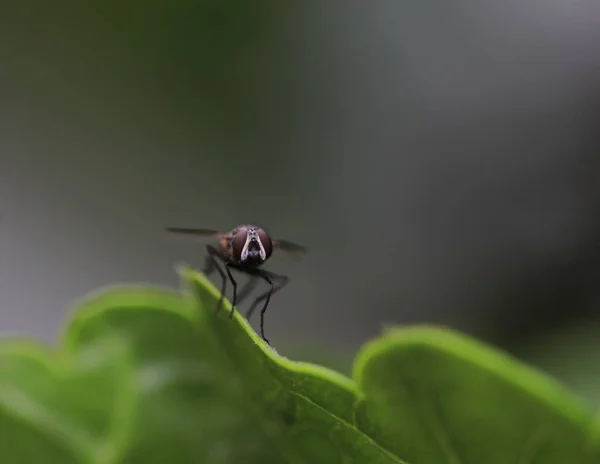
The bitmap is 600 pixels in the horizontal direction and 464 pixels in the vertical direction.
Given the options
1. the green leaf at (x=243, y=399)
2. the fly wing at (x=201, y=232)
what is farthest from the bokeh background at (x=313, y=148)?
the green leaf at (x=243, y=399)

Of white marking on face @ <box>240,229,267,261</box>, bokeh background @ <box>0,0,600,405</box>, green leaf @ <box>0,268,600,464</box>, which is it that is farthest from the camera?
bokeh background @ <box>0,0,600,405</box>

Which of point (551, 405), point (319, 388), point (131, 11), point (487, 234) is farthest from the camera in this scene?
point (487, 234)

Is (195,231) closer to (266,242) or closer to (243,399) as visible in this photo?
(266,242)

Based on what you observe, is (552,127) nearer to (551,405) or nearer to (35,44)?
(35,44)

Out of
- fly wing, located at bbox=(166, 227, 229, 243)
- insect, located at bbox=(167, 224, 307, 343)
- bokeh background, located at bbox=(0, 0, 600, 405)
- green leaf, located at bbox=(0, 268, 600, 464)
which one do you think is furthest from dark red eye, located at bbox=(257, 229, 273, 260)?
bokeh background, located at bbox=(0, 0, 600, 405)

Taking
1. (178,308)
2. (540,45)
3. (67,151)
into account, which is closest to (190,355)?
(178,308)

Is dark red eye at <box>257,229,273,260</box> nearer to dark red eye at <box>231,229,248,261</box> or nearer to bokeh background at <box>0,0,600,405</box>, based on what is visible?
dark red eye at <box>231,229,248,261</box>

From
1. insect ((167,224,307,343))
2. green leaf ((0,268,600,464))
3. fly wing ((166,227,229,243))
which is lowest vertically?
green leaf ((0,268,600,464))
